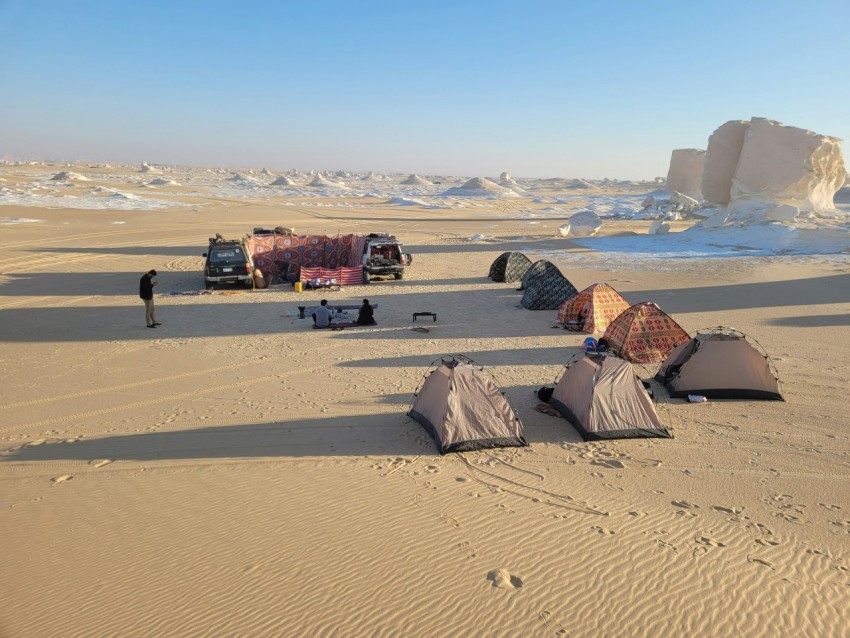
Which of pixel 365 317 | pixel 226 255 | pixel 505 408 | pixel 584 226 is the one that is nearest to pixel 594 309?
pixel 365 317

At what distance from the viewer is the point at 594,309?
15969 millimetres

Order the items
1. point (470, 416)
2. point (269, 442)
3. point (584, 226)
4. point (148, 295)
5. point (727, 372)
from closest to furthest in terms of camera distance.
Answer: point (470, 416), point (269, 442), point (727, 372), point (148, 295), point (584, 226)

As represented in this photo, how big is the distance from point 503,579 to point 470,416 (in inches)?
129

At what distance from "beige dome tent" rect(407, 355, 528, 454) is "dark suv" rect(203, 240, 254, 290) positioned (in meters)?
14.3

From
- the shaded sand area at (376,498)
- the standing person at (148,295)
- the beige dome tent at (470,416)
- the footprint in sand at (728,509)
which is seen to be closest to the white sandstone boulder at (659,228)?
the shaded sand area at (376,498)

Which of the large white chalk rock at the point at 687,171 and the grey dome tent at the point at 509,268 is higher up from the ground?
the large white chalk rock at the point at 687,171

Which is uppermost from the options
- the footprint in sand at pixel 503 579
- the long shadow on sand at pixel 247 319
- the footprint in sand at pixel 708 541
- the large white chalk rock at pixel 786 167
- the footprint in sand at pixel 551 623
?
the large white chalk rock at pixel 786 167

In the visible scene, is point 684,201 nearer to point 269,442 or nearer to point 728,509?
point 728,509

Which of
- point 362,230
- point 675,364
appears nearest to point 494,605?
point 675,364

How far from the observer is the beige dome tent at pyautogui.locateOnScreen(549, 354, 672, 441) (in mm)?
9219

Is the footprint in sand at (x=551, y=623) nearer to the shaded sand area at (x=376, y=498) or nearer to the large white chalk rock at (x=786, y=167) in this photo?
the shaded sand area at (x=376, y=498)

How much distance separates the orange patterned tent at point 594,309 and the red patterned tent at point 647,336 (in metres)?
2.23

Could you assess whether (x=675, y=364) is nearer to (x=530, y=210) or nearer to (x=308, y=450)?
(x=308, y=450)

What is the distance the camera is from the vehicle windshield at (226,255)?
850 inches
